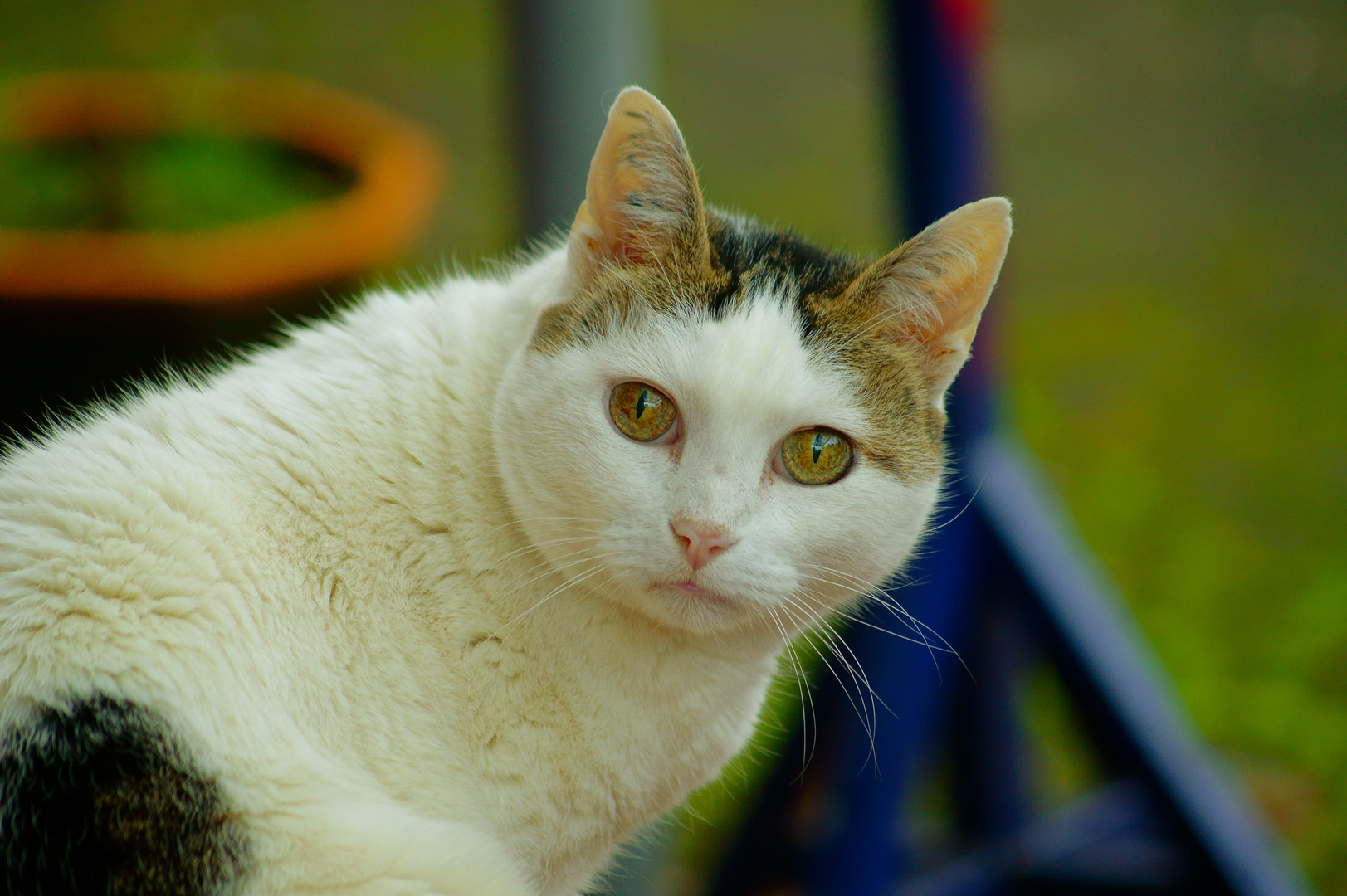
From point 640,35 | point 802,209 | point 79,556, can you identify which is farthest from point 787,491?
point 802,209

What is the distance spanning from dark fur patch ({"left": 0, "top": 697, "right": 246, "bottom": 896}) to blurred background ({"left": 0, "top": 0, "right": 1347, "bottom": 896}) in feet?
4.69

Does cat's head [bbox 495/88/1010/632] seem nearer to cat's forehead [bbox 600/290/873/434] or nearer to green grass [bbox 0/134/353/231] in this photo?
cat's forehead [bbox 600/290/873/434]

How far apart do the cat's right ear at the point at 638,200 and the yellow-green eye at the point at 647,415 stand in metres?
0.16

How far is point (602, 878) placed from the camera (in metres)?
1.42

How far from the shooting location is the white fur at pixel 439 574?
937 mm

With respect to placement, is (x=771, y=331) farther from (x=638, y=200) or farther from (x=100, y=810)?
(x=100, y=810)

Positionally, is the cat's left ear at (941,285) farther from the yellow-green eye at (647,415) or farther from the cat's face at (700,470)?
the yellow-green eye at (647,415)

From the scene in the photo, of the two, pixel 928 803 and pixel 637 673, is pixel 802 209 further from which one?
pixel 637 673

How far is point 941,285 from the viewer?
1.17m

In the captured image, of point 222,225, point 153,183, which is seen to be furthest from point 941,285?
point 153,183

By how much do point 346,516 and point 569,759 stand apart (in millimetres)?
349

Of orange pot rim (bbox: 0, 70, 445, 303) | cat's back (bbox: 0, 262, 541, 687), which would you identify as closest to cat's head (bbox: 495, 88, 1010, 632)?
cat's back (bbox: 0, 262, 541, 687)

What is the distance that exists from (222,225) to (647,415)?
79.7 inches

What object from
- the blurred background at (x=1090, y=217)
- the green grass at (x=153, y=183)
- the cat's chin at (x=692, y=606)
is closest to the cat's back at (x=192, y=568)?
the cat's chin at (x=692, y=606)
